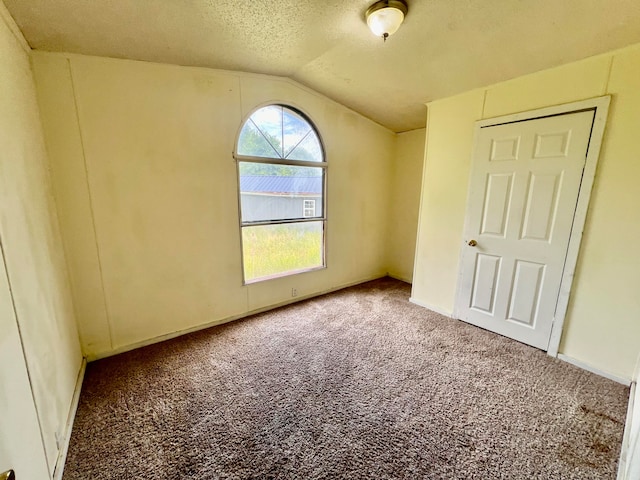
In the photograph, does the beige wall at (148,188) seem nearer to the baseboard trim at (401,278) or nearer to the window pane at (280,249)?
the window pane at (280,249)

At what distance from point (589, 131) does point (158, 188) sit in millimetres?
3397

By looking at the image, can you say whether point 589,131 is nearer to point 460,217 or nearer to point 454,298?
point 460,217

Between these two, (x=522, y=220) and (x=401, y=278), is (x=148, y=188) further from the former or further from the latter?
(x=401, y=278)

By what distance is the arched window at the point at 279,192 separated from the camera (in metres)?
2.70

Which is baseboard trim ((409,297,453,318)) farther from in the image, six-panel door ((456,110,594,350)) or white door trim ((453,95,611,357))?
white door trim ((453,95,611,357))

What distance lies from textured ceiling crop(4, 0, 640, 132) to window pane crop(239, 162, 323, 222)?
3.11 feet

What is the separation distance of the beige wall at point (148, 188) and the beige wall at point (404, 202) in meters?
1.57

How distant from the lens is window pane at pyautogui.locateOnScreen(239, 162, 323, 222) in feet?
8.89

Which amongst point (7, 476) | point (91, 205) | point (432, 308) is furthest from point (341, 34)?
point (432, 308)

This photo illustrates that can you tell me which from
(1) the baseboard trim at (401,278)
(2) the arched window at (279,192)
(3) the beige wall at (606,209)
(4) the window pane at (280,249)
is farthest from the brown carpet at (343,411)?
(1) the baseboard trim at (401,278)

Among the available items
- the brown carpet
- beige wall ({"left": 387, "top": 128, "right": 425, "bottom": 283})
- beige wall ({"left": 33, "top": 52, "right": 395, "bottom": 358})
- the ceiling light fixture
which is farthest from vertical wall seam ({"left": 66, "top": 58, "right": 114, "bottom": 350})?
beige wall ({"left": 387, "top": 128, "right": 425, "bottom": 283})

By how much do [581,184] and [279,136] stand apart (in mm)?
2665

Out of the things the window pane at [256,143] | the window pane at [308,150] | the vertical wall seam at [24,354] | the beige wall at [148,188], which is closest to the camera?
the vertical wall seam at [24,354]

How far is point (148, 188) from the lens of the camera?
7.15 feet
